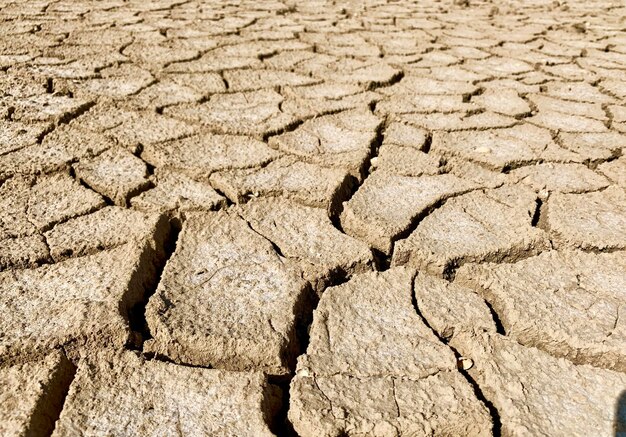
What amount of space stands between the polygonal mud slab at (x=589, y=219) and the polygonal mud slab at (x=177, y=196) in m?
0.96

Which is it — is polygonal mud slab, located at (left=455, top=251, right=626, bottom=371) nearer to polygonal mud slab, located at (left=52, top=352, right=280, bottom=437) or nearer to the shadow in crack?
the shadow in crack

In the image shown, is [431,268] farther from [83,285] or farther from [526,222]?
[83,285]

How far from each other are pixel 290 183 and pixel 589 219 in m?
0.88

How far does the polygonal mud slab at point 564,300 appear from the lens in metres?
1.17

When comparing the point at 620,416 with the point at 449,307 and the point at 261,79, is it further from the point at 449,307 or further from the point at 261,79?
the point at 261,79

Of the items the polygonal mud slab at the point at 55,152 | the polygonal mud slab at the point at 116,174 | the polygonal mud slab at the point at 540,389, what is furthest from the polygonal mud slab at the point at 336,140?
the polygonal mud slab at the point at 540,389

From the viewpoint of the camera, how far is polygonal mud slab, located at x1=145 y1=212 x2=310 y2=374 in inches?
42.9

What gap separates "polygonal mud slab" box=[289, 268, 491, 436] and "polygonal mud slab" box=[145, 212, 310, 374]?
0.23 ft

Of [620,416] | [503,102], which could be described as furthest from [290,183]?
[503,102]

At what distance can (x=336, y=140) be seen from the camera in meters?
2.01

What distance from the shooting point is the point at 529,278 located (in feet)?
4.45

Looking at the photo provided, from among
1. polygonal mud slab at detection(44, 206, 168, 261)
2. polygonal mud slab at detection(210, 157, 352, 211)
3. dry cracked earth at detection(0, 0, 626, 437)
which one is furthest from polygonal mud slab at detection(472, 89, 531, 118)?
polygonal mud slab at detection(44, 206, 168, 261)

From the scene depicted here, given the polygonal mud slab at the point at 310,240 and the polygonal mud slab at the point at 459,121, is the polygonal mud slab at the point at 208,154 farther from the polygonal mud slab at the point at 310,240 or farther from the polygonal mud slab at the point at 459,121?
the polygonal mud slab at the point at 459,121

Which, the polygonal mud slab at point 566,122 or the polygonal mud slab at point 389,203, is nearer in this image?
the polygonal mud slab at point 389,203
